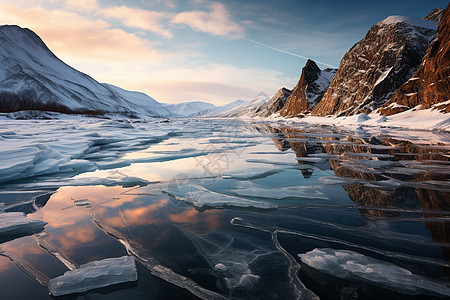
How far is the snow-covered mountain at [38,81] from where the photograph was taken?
107938 mm

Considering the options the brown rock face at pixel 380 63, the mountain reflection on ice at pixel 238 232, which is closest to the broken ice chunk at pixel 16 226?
the mountain reflection on ice at pixel 238 232

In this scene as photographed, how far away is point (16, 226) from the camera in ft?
11.0

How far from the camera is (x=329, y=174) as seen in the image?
6.40 meters

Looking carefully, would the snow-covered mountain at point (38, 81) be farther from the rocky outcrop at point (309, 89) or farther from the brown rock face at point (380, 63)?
the brown rock face at point (380, 63)

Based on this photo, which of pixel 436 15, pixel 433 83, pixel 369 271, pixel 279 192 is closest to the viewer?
pixel 369 271

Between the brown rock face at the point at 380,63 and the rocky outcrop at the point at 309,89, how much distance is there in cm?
2350

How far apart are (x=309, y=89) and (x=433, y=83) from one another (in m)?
59.2

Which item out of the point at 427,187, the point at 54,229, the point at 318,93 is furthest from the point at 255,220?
the point at 318,93

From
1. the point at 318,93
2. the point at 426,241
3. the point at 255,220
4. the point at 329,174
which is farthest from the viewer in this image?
the point at 318,93

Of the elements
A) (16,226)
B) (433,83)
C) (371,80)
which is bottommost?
(16,226)

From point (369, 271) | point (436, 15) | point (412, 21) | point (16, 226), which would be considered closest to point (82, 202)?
point (16, 226)

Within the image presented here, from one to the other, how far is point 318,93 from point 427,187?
292 feet

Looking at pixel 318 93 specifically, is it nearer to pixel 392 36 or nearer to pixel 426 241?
pixel 392 36

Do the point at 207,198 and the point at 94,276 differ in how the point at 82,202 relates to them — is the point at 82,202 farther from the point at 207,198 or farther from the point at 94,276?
the point at 94,276
